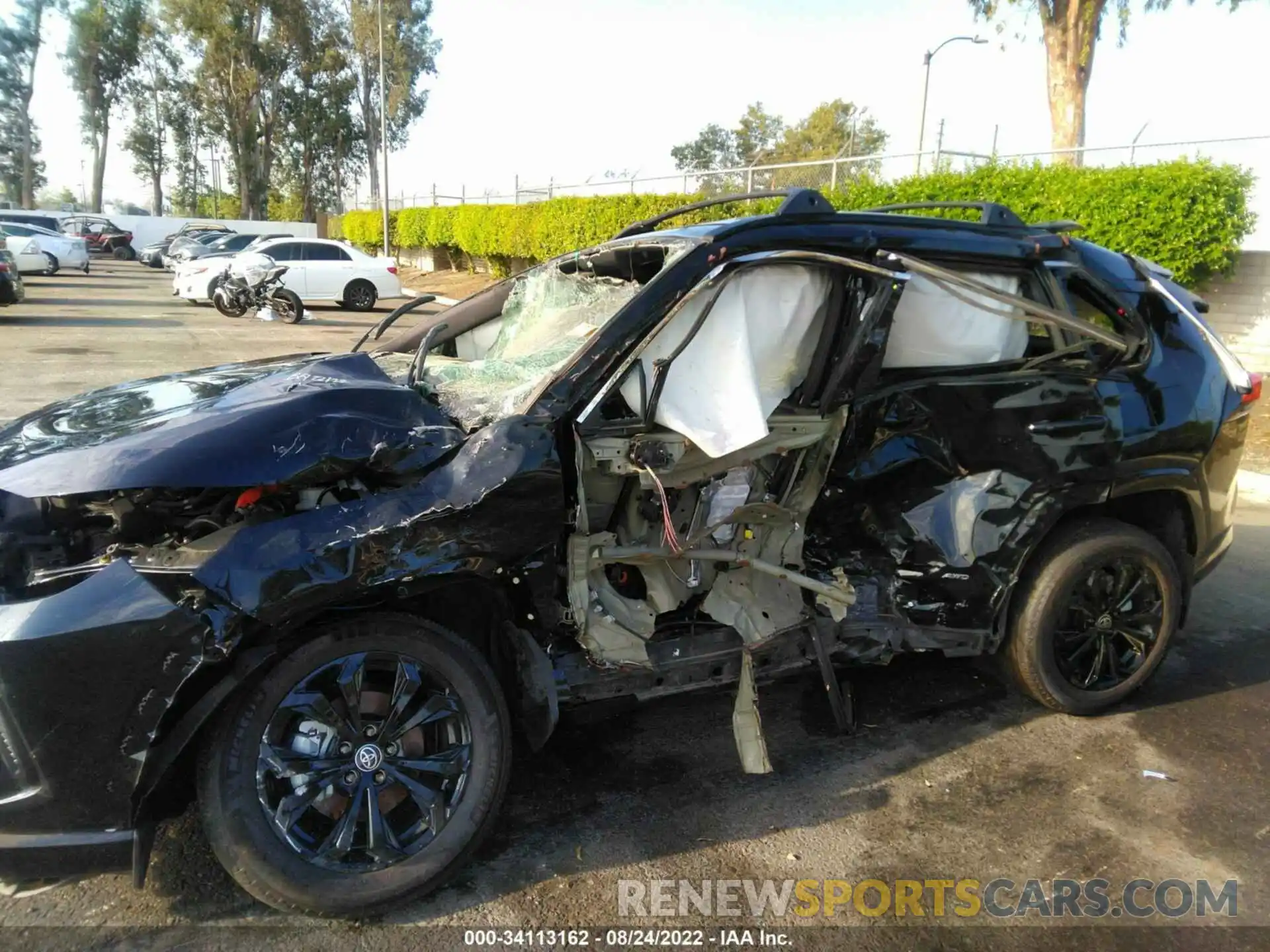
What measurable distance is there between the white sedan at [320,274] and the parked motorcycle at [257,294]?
2.83 feet

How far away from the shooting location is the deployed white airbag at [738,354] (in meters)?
3.00

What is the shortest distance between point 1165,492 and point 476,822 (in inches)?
122

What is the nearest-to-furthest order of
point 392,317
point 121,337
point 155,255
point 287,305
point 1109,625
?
point 1109,625
point 392,317
point 121,337
point 287,305
point 155,255

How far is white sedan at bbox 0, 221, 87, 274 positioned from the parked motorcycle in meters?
10.8

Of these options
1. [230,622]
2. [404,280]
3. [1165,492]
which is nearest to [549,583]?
[230,622]

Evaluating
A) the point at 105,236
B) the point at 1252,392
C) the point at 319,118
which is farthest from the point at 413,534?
the point at 319,118

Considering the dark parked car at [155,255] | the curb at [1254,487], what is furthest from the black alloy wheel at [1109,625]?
the dark parked car at [155,255]

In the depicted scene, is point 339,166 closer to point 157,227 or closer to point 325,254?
point 157,227

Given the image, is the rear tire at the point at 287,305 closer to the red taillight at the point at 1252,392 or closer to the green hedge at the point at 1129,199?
the green hedge at the point at 1129,199

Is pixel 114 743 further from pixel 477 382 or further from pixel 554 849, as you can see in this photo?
pixel 477 382

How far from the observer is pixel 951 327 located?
3.56m

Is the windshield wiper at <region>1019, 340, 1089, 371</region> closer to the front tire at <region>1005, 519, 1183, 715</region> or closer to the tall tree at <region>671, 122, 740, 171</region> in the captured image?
the front tire at <region>1005, 519, 1183, 715</region>
